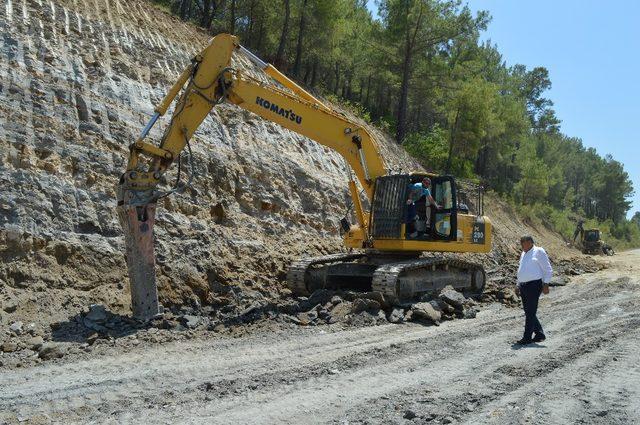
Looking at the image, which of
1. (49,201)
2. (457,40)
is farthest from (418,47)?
(49,201)

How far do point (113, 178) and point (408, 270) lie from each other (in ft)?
18.9

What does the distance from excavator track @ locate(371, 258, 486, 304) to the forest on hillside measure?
12.1 metres

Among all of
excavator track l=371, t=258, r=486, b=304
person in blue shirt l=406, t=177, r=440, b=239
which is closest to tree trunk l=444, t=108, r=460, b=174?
excavator track l=371, t=258, r=486, b=304

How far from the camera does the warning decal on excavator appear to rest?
42.4 ft

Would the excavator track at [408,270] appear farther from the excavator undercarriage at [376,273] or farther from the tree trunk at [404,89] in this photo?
the tree trunk at [404,89]

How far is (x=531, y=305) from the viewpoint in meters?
8.11

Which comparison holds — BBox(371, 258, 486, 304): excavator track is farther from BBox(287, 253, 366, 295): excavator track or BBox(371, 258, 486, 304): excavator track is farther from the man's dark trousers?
the man's dark trousers

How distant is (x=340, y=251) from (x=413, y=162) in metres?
13.0

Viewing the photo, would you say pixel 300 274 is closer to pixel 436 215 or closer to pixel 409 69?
pixel 436 215

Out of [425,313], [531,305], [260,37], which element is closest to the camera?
[531,305]

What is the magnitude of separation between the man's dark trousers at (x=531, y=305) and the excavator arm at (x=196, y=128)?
435 centimetres

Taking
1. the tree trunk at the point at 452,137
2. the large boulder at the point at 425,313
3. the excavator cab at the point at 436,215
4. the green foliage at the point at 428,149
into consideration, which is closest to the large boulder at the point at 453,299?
the large boulder at the point at 425,313

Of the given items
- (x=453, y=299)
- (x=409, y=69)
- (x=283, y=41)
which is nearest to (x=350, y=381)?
(x=453, y=299)

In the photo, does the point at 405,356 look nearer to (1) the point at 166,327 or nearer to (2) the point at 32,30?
(1) the point at 166,327
